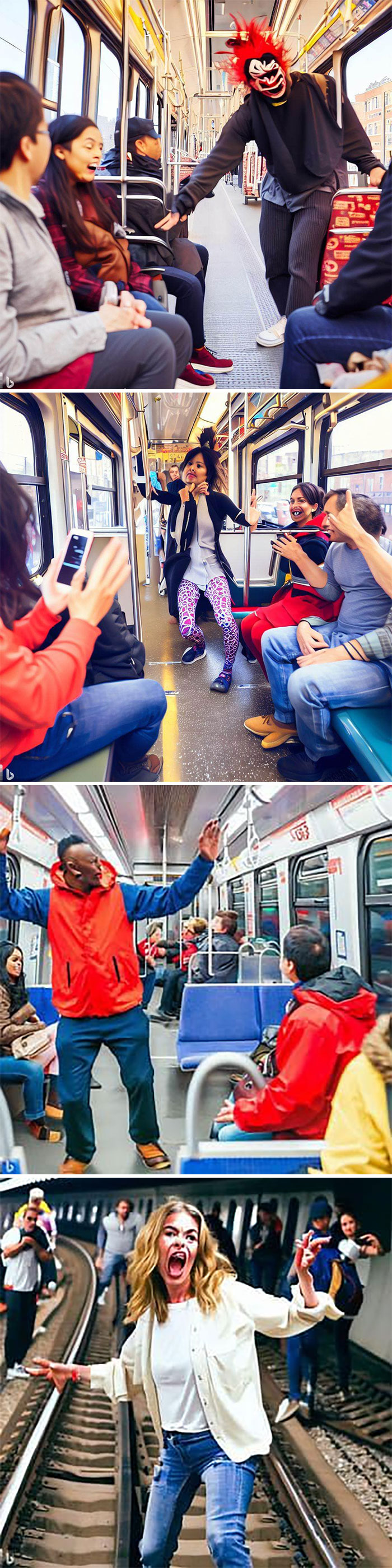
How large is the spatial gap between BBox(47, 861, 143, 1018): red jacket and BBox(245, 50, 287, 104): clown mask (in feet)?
Result: 5.11

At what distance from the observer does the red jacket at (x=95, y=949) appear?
8.25 ft

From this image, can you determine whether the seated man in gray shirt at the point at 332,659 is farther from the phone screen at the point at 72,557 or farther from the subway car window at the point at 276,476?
the phone screen at the point at 72,557

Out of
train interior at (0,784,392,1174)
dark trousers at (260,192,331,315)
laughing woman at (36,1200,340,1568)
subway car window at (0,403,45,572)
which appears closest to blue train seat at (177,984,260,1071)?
train interior at (0,784,392,1174)

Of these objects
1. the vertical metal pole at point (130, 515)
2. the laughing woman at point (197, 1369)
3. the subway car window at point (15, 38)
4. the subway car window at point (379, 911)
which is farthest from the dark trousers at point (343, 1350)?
the subway car window at point (15, 38)

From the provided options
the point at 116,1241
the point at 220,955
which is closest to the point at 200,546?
the point at 220,955

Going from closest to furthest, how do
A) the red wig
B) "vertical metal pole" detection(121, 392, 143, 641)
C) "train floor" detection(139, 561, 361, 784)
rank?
the red wig → "vertical metal pole" detection(121, 392, 143, 641) → "train floor" detection(139, 561, 361, 784)

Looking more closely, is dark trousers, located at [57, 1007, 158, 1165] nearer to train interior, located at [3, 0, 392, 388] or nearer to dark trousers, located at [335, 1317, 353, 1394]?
dark trousers, located at [335, 1317, 353, 1394]

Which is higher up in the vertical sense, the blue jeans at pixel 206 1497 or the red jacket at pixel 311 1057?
the red jacket at pixel 311 1057

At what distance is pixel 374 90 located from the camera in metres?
2.29

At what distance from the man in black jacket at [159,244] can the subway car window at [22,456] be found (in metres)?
0.34

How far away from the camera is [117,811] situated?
8.21 ft

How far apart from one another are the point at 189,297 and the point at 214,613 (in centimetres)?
63

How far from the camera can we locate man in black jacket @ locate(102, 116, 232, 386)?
230 centimetres

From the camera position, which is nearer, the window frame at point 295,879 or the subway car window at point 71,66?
the subway car window at point 71,66
